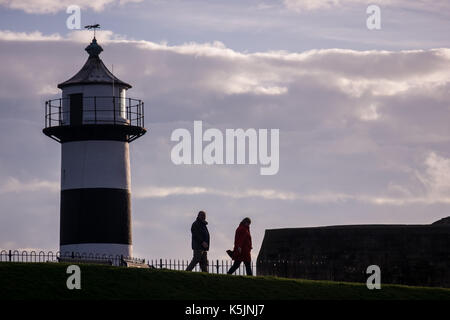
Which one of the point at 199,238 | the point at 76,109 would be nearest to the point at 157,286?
the point at 199,238

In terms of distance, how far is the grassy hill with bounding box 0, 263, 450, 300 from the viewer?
3375 cm

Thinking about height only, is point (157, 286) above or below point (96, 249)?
below

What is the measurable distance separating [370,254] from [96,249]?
11.6m

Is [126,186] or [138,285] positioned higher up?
[126,186]

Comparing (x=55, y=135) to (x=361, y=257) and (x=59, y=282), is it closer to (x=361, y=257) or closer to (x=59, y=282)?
(x=361, y=257)

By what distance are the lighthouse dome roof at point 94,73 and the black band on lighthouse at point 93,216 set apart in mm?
4351

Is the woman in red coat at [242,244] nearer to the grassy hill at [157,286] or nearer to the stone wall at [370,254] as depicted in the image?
the grassy hill at [157,286]

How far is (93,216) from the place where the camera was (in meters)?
50.9

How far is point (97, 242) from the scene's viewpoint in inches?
2005

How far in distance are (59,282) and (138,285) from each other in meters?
2.17

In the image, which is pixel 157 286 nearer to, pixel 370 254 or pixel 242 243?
pixel 242 243
